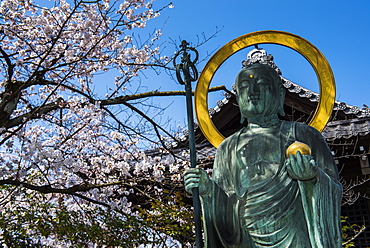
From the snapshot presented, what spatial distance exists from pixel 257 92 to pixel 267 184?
2.49 feet

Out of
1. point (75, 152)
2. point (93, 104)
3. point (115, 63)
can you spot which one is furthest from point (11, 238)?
point (115, 63)

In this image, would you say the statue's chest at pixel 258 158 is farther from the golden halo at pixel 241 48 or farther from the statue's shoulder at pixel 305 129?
the golden halo at pixel 241 48

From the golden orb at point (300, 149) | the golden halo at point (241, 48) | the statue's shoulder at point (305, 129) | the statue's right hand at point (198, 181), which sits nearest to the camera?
the golden orb at point (300, 149)

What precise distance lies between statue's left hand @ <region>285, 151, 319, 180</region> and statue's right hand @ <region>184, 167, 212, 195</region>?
645 mm

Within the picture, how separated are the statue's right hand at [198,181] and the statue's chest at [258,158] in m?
0.28

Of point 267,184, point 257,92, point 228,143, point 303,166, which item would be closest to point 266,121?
point 257,92

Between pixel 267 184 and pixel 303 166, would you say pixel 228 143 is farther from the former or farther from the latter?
pixel 303 166

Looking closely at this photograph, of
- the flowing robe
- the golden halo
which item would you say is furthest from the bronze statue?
the golden halo

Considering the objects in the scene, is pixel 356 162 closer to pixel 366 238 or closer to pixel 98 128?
pixel 366 238

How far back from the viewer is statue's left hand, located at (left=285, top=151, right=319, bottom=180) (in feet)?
9.36

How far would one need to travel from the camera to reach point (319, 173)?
296cm

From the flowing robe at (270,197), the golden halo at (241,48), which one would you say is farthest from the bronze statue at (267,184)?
the golden halo at (241,48)

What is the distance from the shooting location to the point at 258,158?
328 cm

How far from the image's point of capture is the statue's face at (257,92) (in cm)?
344
